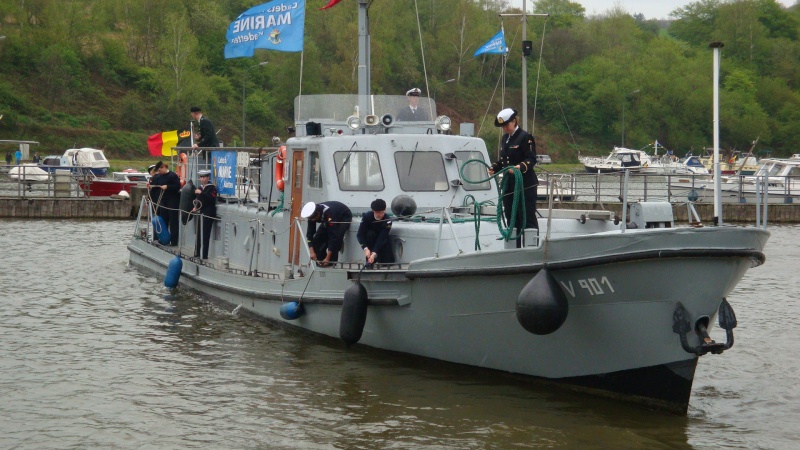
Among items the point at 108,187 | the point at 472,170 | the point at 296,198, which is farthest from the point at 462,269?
the point at 108,187

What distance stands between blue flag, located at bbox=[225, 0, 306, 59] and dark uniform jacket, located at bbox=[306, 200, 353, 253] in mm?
3809

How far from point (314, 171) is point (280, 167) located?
123 cm

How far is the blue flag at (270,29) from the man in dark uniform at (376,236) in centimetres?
445

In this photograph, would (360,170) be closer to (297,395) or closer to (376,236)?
(376,236)

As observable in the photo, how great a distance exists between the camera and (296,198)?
13695mm

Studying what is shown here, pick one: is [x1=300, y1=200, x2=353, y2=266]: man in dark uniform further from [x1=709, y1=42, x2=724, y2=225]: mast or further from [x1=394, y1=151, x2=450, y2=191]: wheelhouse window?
[x1=709, y1=42, x2=724, y2=225]: mast

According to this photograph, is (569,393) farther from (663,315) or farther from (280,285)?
(280,285)

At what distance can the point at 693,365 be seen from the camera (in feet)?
31.3

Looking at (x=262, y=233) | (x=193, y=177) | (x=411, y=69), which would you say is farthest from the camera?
(x=411, y=69)

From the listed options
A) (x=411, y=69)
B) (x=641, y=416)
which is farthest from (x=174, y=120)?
(x=641, y=416)

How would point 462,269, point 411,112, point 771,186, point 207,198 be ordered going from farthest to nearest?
1. point 771,186
2. point 207,198
3. point 411,112
4. point 462,269

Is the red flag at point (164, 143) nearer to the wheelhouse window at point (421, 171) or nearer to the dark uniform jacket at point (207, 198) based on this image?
the dark uniform jacket at point (207, 198)

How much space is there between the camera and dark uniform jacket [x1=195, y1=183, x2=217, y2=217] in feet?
55.6

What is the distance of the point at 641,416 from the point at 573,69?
75.0 meters
